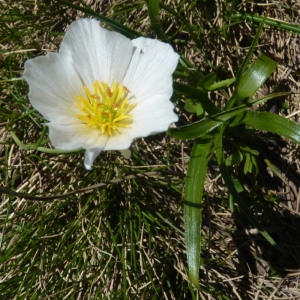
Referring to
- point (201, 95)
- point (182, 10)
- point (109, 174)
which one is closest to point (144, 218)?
point (109, 174)

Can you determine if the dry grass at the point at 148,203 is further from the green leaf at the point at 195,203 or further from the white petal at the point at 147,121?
the white petal at the point at 147,121

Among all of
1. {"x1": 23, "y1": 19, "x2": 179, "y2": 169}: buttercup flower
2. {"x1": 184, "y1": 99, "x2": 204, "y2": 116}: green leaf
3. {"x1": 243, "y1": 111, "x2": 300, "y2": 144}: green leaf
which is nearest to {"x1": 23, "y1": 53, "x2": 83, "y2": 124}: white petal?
{"x1": 23, "y1": 19, "x2": 179, "y2": 169}: buttercup flower

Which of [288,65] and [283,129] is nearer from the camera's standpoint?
[283,129]

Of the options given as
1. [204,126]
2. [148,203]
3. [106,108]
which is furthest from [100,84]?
[148,203]

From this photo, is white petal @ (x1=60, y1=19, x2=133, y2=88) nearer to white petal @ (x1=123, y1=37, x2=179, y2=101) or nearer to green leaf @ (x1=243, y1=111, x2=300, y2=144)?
white petal @ (x1=123, y1=37, x2=179, y2=101)

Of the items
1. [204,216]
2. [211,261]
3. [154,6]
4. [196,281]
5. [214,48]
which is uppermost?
[214,48]

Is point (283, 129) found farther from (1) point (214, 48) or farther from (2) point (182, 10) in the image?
(2) point (182, 10)

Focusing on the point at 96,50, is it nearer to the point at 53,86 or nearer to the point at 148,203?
the point at 53,86
